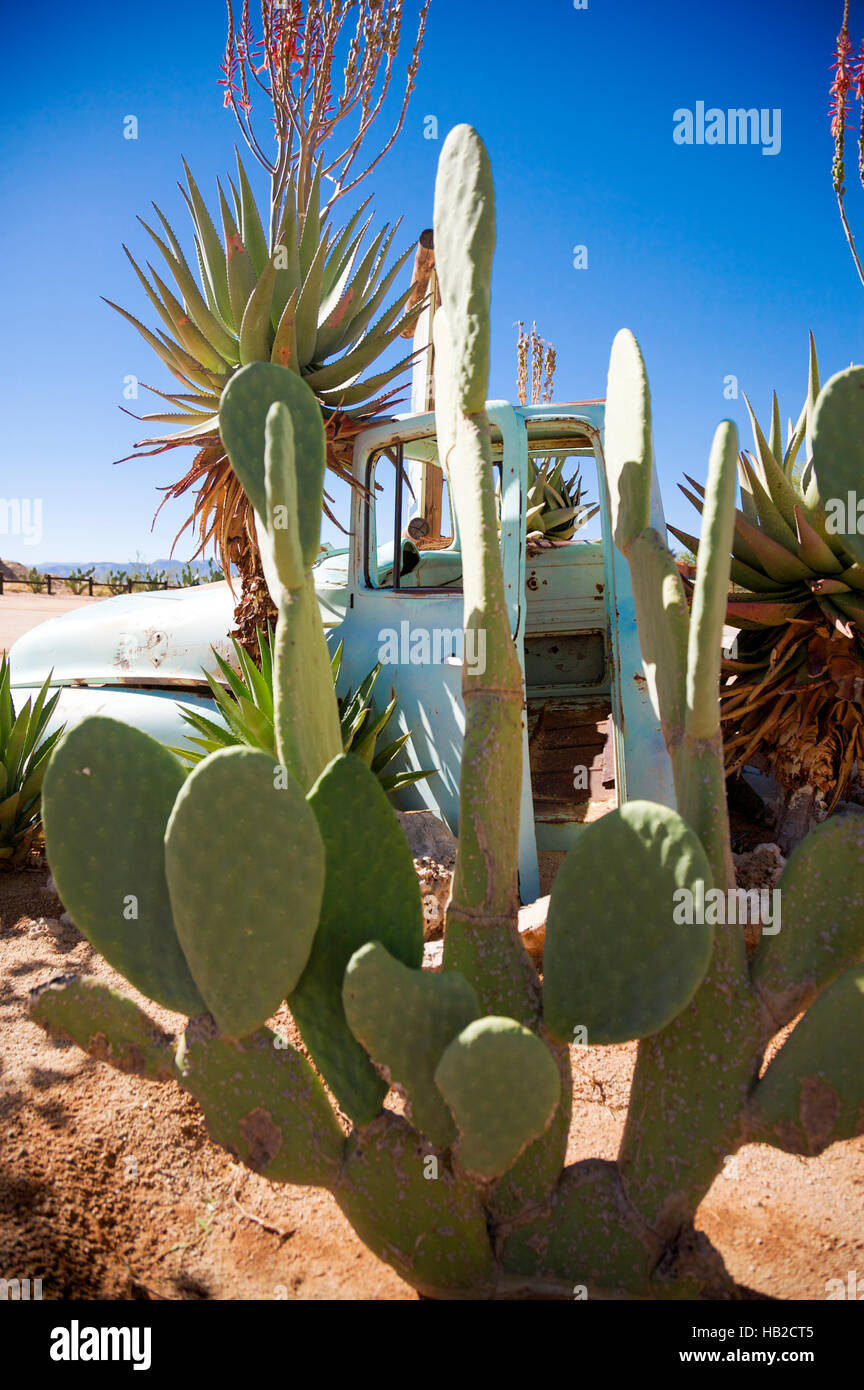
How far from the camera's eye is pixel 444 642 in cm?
363

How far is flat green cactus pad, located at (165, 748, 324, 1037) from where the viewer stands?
51.7 inches

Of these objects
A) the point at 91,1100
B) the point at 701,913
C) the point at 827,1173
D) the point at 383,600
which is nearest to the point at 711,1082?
the point at 701,913

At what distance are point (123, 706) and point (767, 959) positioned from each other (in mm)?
3448

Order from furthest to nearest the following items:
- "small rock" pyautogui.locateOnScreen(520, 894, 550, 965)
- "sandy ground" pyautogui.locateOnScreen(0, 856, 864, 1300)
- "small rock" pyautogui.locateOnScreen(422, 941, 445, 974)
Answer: "small rock" pyautogui.locateOnScreen(520, 894, 550, 965) < "small rock" pyautogui.locateOnScreen(422, 941, 445, 974) < "sandy ground" pyautogui.locateOnScreen(0, 856, 864, 1300)

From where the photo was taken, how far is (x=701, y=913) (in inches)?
51.1

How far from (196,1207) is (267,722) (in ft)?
6.21

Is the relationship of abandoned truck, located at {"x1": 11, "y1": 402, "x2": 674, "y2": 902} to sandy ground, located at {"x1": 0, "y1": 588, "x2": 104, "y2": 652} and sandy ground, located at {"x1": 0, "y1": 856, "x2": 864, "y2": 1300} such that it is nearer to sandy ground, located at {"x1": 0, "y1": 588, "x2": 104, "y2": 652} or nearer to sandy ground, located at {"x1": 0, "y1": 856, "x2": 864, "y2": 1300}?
sandy ground, located at {"x1": 0, "y1": 856, "x2": 864, "y2": 1300}

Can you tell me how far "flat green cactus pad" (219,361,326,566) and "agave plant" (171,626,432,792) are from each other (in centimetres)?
172

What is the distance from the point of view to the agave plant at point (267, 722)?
11.5 ft

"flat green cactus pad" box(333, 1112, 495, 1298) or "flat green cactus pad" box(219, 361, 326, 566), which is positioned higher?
"flat green cactus pad" box(219, 361, 326, 566)
